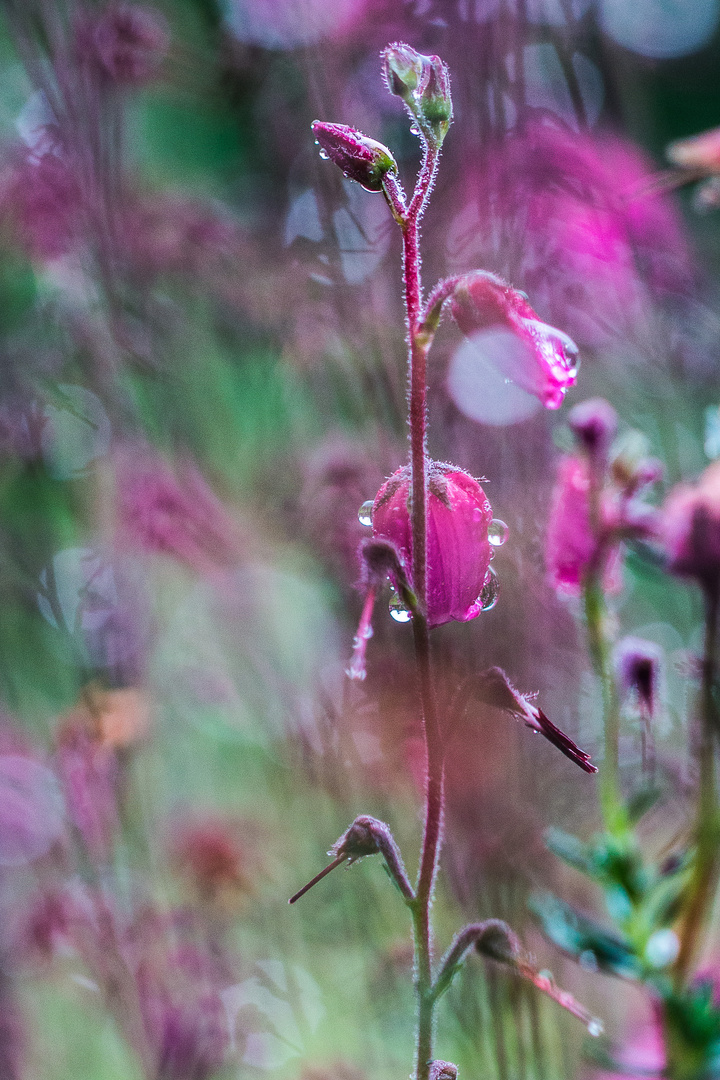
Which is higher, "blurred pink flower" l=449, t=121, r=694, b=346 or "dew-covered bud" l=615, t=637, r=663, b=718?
"blurred pink flower" l=449, t=121, r=694, b=346

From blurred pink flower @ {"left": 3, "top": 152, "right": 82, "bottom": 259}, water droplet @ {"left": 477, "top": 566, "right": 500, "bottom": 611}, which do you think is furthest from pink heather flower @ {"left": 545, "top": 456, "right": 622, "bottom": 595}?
blurred pink flower @ {"left": 3, "top": 152, "right": 82, "bottom": 259}

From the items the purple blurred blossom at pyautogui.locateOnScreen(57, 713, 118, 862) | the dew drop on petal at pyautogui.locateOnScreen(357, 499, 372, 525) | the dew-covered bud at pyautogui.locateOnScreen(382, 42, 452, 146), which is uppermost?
the dew-covered bud at pyautogui.locateOnScreen(382, 42, 452, 146)

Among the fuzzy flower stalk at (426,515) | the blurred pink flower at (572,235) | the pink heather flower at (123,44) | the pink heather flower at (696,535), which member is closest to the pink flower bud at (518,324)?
the fuzzy flower stalk at (426,515)

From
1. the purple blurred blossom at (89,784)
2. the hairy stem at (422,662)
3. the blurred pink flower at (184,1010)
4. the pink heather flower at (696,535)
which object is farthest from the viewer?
the purple blurred blossom at (89,784)

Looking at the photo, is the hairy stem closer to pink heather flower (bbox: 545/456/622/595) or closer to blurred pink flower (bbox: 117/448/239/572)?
pink heather flower (bbox: 545/456/622/595)

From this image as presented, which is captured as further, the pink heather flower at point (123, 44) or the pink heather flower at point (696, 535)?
the pink heather flower at point (123, 44)

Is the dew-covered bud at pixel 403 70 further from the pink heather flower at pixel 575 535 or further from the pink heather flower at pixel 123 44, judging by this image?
the pink heather flower at pixel 123 44

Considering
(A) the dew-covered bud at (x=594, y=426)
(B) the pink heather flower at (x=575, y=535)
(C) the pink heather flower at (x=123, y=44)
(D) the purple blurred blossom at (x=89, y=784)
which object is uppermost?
(C) the pink heather flower at (x=123, y=44)
